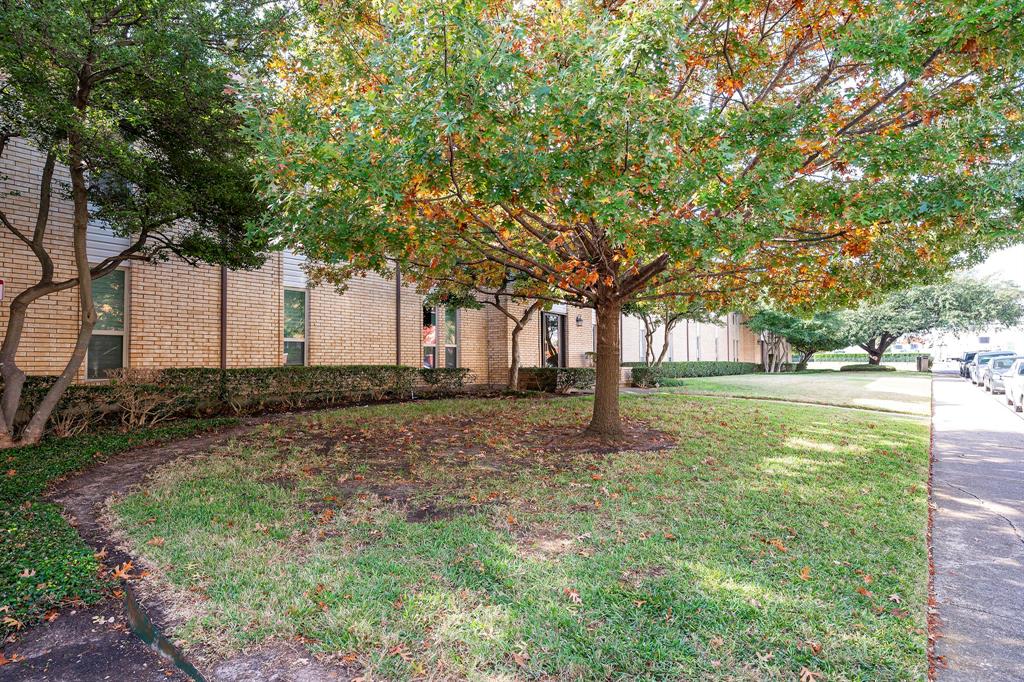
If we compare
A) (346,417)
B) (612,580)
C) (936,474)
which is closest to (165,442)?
(346,417)

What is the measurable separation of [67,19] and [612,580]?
7405 mm

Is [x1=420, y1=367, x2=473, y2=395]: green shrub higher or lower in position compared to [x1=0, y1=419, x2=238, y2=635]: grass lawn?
higher

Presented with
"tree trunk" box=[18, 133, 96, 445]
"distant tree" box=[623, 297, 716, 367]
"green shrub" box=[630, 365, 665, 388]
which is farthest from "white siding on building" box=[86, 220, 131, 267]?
"green shrub" box=[630, 365, 665, 388]

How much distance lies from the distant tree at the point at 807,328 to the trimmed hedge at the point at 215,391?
79.0ft

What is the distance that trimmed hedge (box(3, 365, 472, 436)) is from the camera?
7.67m

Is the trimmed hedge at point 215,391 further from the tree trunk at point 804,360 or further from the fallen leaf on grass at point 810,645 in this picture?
the tree trunk at point 804,360

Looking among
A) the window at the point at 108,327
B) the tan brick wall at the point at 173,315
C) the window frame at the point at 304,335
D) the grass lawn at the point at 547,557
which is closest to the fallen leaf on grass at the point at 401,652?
the grass lawn at the point at 547,557

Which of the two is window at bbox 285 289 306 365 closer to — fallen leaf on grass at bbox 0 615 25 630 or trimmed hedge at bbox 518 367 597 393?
trimmed hedge at bbox 518 367 597 393

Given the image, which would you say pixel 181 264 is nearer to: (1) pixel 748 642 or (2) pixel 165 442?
(2) pixel 165 442

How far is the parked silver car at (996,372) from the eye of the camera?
60.8 feet

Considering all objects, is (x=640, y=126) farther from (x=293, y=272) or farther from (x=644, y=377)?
(x=644, y=377)

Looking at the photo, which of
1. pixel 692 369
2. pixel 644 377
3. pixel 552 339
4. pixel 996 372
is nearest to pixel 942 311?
pixel 996 372

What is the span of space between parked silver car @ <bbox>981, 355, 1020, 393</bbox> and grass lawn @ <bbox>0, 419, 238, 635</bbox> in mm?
24345

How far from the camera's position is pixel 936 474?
6797 mm
